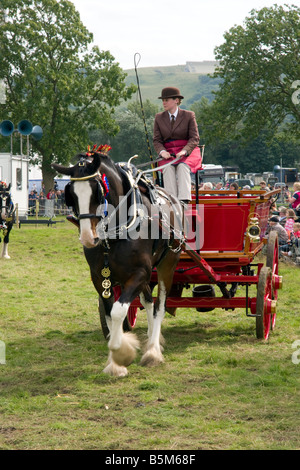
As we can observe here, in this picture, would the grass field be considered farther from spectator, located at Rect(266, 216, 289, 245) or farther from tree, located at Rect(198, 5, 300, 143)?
tree, located at Rect(198, 5, 300, 143)

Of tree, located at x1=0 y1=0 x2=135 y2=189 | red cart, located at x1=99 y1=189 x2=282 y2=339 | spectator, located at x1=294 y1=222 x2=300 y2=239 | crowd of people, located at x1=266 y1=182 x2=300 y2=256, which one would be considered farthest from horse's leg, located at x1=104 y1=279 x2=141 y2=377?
tree, located at x1=0 y1=0 x2=135 y2=189

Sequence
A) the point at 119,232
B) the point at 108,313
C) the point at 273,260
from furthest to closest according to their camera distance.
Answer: the point at 273,260, the point at 108,313, the point at 119,232

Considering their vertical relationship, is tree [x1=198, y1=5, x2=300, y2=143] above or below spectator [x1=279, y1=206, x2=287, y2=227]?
above

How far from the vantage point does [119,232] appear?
589 centimetres

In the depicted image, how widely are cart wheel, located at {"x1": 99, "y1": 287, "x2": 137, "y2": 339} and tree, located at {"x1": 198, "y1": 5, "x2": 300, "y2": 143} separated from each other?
2610 centimetres

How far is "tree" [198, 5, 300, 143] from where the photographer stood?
1316 inches

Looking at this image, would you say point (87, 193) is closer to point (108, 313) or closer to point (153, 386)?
point (108, 313)

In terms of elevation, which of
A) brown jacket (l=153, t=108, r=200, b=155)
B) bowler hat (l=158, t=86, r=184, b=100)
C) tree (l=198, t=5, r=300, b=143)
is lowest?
brown jacket (l=153, t=108, r=200, b=155)

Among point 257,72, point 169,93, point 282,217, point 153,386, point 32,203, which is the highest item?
point 257,72

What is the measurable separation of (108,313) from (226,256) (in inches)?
76.1

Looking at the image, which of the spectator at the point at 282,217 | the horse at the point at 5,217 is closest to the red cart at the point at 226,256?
the spectator at the point at 282,217

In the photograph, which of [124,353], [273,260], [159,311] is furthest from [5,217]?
[124,353]

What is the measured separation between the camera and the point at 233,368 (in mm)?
6406

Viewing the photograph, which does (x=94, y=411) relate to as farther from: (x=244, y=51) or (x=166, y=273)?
(x=244, y=51)
